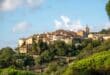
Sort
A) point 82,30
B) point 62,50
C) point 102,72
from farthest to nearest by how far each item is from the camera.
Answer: point 82,30 < point 62,50 < point 102,72

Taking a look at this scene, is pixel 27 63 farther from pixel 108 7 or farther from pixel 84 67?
pixel 84 67

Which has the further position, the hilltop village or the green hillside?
the hilltop village

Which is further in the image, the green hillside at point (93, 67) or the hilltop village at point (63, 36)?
the hilltop village at point (63, 36)

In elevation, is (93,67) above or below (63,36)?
below

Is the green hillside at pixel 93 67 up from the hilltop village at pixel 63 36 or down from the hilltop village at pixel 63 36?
down

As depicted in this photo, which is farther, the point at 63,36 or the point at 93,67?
the point at 63,36

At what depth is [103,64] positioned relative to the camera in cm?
2261

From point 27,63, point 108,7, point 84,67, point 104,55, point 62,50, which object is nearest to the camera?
point 84,67

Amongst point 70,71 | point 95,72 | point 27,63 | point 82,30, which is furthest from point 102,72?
point 82,30

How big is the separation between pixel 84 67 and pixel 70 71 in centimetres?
181

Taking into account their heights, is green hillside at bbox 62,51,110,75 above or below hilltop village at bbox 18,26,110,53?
below

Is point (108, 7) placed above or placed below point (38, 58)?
above

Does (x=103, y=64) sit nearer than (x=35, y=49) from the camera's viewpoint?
Yes

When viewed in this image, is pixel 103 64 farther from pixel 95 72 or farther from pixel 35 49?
pixel 35 49
